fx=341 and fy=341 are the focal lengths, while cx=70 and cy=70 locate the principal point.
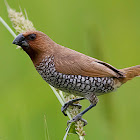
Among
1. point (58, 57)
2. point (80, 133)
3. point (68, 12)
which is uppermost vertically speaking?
point (68, 12)

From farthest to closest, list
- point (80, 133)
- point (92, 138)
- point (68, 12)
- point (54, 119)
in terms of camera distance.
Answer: point (68, 12) → point (54, 119) → point (92, 138) → point (80, 133)

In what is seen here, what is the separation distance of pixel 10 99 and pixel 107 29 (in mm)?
1476

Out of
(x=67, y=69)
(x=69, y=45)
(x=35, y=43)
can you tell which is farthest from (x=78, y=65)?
(x=69, y=45)

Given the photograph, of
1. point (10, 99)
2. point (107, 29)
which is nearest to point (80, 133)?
point (10, 99)

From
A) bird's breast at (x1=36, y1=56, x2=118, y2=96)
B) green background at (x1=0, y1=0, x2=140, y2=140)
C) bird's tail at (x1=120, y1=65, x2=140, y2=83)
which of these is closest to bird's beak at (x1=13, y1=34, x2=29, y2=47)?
bird's breast at (x1=36, y1=56, x2=118, y2=96)

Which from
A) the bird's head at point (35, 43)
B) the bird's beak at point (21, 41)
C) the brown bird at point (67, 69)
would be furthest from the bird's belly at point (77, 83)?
the bird's beak at point (21, 41)

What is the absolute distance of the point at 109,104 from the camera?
7.13ft

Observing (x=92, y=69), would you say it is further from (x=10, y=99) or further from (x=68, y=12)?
(x=68, y=12)

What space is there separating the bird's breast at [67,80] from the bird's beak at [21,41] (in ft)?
0.72

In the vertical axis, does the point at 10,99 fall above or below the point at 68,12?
below

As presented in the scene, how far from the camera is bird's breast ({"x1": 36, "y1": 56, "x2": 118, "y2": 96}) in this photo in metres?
2.91

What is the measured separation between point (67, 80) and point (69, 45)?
1283mm

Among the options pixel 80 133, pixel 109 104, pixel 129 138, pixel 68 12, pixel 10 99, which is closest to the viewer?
pixel 109 104

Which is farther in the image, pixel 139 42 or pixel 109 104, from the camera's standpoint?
pixel 139 42
